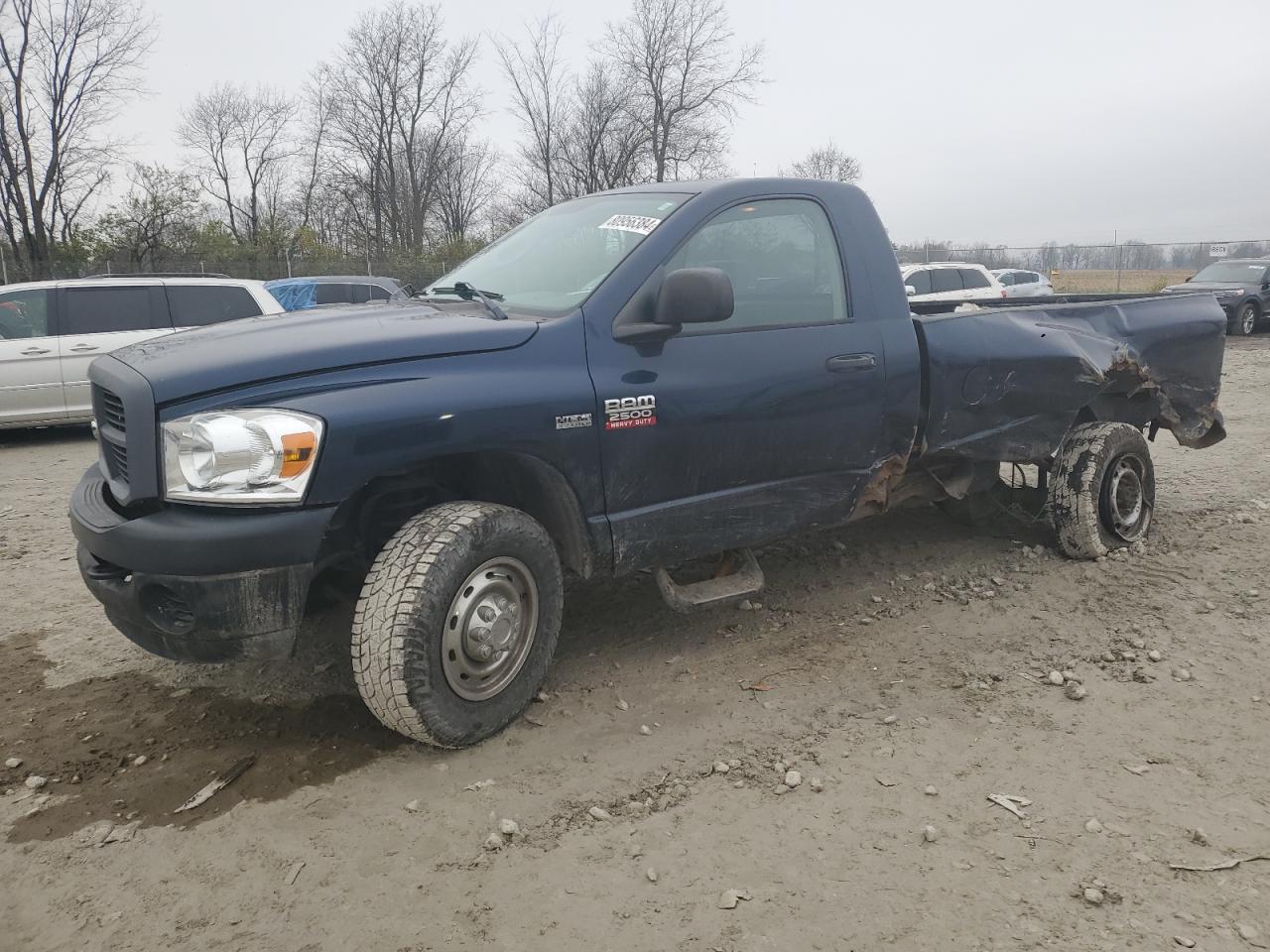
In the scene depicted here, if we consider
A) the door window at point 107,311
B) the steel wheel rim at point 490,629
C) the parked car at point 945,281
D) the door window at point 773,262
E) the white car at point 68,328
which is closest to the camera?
the steel wheel rim at point 490,629

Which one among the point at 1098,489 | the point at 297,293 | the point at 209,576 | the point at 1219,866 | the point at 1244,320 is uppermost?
the point at 297,293

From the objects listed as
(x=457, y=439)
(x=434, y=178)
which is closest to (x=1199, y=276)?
(x=457, y=439)

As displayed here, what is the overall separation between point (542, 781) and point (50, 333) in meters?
8.99

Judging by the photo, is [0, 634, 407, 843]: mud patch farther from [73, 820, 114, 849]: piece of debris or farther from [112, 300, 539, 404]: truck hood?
[112, 300, 539, 404]: truck hood

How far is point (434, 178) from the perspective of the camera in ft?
143

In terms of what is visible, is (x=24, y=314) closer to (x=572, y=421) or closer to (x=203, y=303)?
(x=203, y=303)

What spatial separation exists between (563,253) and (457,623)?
5.45 feet

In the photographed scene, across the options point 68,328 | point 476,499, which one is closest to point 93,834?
point 476,499

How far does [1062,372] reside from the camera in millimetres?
4785

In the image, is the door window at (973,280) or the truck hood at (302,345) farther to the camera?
the door window at (973,280)

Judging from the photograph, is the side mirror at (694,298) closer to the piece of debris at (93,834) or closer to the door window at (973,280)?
the piece of debris at (93,834)

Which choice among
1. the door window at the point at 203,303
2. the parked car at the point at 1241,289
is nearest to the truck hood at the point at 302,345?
the door window at the point at 203,303

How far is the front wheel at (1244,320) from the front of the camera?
2134 cm

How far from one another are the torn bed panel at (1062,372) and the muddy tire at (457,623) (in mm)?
2125
